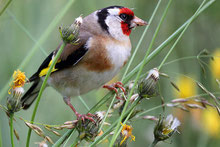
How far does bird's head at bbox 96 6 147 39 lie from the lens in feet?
8.63

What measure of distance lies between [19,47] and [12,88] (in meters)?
1.77

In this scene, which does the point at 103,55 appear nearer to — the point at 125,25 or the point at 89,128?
the point at 125,25

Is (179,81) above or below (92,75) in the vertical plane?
below

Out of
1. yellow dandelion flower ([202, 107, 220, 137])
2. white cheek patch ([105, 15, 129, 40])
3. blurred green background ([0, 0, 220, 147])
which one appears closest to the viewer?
yellow dandelion flower ([202, 107, 220, 137])

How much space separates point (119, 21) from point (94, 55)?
40 cm

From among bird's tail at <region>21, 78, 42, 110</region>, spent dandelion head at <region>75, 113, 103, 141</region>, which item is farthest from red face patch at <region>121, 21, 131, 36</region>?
spent dandelion head at <region>75, 113, 103, 141</region>

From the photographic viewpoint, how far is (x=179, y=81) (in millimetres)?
2799

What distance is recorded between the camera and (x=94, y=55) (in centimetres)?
245

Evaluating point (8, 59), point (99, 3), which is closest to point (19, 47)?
point (8, 59)

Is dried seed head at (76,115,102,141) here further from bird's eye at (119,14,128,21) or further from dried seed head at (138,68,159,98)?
bird's eye at (119,14,128,21)

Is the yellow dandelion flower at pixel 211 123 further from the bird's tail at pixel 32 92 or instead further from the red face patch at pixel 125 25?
→ the bird's tail at pixel 32 92

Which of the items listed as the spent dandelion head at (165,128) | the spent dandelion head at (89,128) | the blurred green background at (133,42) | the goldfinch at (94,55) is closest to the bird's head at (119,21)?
the goldfinch at (94,55)

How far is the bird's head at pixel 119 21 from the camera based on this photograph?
2.63m

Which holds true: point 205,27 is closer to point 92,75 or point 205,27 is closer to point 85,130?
point 92,75
